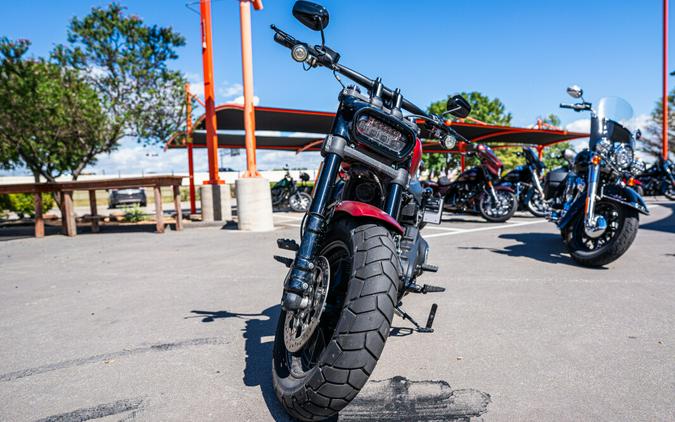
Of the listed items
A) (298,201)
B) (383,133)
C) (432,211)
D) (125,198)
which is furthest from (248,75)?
(125,198)

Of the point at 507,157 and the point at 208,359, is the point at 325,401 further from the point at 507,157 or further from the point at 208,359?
the point at 507,157

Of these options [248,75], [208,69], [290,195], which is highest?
[208,69]

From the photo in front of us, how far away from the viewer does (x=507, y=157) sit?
37.2 m

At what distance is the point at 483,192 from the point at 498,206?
0.45 meters

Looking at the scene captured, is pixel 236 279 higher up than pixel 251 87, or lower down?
lower down

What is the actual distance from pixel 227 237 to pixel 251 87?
3678 mm

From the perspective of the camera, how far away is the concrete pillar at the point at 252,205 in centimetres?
940

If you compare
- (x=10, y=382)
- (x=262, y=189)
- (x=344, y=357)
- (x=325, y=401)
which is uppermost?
(x=262, y=189)

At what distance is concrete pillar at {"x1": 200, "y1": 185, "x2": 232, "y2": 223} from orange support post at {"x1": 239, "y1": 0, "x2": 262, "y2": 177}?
1.54 meters

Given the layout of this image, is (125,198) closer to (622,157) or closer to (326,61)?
(622,157)

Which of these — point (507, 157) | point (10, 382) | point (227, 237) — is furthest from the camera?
point (507, 157)

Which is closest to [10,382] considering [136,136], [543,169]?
[543,169]

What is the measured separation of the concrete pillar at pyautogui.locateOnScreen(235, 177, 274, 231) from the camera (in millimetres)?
9398

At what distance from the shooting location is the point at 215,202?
11305 mm
